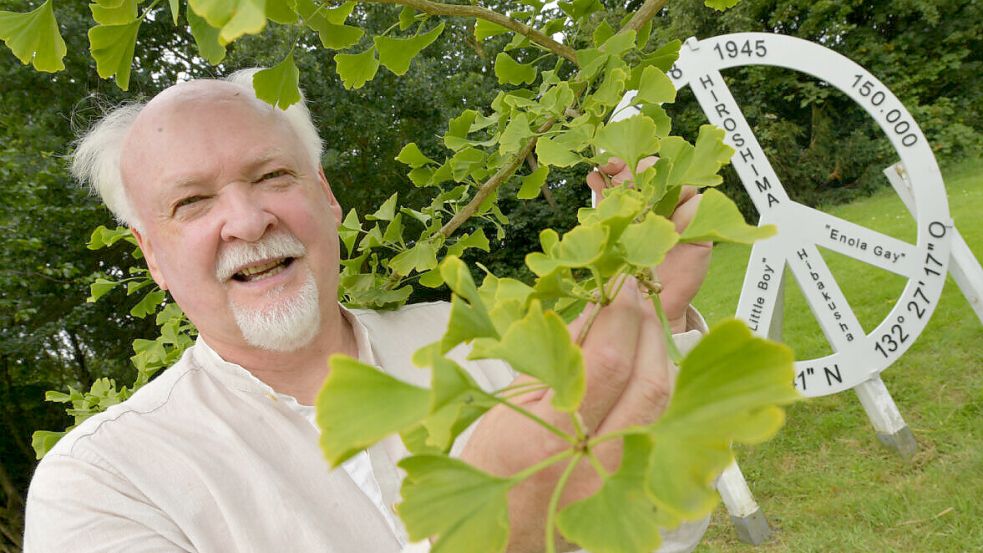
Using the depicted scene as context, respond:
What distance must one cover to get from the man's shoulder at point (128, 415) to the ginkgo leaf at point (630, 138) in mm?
954

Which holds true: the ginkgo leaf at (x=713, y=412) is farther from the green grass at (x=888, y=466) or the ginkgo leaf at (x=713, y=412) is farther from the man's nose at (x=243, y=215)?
the green grass at (x=888, y=466)

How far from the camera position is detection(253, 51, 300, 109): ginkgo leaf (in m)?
0.83

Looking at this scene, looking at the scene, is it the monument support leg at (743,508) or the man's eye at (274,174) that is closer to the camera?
the man's eye at (274,174)

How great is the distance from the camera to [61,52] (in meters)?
0.77

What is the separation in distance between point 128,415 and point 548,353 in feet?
3.46

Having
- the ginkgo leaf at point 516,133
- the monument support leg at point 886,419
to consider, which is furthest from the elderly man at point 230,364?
the monument support leg at point 886,419

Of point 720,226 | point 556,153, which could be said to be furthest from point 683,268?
point 720,226

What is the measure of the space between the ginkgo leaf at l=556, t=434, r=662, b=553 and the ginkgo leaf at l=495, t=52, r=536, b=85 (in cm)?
89

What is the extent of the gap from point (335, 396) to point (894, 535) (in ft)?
9.84

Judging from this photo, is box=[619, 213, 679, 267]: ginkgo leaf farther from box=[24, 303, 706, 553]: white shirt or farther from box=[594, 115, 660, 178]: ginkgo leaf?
box=[24, 303, 706, 553]: white shirt

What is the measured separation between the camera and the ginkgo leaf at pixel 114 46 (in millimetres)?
707

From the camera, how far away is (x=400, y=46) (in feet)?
3.26

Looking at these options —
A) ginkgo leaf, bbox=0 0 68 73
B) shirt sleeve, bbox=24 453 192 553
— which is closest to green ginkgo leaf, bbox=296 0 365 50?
ginkgo leaf, bbox=0 0 68 73

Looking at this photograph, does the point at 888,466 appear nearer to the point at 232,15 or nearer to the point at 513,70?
the point at 513,70
